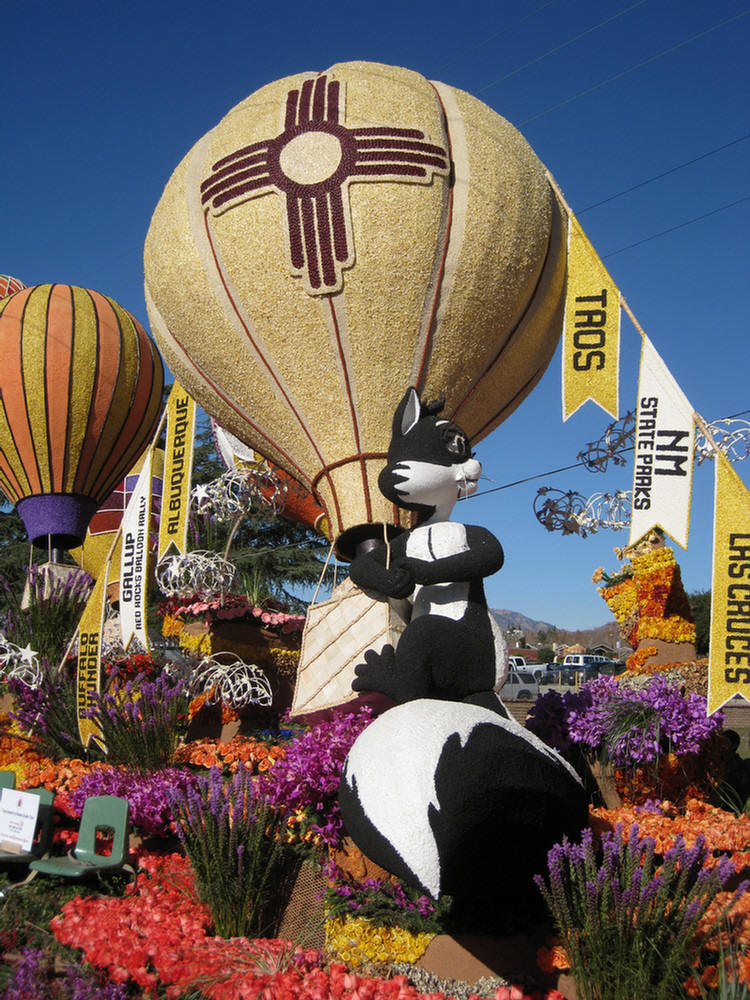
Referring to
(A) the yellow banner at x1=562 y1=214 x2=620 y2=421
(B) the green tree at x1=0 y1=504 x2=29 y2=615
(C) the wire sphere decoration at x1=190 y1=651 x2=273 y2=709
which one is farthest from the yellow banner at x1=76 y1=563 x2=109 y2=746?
(B) the green tree at x1=0 y1=504 x2=29 y2=615

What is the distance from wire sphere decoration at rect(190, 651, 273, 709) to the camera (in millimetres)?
8516

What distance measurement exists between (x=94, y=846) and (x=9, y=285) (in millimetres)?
12101

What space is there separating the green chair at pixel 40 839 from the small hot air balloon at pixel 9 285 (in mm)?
11322

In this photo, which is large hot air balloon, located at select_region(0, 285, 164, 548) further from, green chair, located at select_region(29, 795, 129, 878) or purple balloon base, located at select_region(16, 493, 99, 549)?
green chair, located at select_region(29, 795, 129, 878)

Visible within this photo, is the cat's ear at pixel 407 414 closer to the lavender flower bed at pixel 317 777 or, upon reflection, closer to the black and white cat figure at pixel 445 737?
the black and white cat figure at pixel 445 737

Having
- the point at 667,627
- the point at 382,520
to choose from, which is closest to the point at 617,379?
the point at 382,520

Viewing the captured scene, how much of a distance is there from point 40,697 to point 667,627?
19.1 feet

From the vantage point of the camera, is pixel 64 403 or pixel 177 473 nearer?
→ pixel 177 473

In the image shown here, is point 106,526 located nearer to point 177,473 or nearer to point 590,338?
point 177,473

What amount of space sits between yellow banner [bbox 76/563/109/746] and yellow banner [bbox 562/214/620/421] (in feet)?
14.9

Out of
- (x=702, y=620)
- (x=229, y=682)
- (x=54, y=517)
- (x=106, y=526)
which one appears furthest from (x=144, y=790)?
(x=702, y=620)

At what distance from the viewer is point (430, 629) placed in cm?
432

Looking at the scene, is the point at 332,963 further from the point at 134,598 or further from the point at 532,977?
the point at 134,598

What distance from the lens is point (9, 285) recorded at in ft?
49.3
